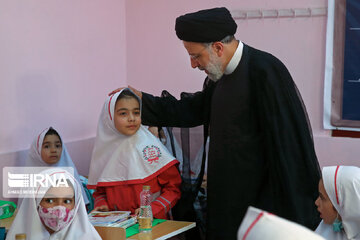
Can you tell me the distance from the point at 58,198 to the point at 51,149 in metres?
1.19

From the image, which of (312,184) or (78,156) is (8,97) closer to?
(78,156)

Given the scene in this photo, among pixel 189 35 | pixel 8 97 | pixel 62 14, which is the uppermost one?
pixel 62 14

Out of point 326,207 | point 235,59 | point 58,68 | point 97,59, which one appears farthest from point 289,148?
point 97,59

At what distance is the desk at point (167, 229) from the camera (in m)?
3.30

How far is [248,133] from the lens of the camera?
3076 millimetres

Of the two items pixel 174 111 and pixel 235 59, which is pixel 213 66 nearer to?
pixel 235 59

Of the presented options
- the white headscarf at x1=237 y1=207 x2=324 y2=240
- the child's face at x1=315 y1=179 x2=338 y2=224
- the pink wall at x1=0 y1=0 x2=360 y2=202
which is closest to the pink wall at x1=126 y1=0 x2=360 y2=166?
the pink wall at x1=0 y1=0 x2=360 y2=202

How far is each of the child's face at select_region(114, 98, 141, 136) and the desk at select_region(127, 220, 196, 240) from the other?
67 cm

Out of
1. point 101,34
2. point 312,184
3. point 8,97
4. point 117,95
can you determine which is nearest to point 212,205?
point 312,184

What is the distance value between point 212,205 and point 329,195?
0.78 meters

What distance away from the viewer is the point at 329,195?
2.67 metres

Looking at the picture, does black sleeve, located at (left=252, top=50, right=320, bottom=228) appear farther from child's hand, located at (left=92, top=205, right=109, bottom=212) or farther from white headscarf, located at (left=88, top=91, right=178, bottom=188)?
child's hand, located at (left=92, top=205, right=109, bottom=212)

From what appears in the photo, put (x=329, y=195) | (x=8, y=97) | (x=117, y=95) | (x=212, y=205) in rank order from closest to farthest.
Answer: (x=329, y=195) < (x=212, y=205) < (x=117, y=95) < (x=8, y=97)

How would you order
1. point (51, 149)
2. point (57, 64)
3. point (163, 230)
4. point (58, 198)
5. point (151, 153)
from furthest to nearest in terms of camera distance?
point (57, 64) → point (51, 149) → point (151, 153) → point (163, 230) → point (58, 198)
